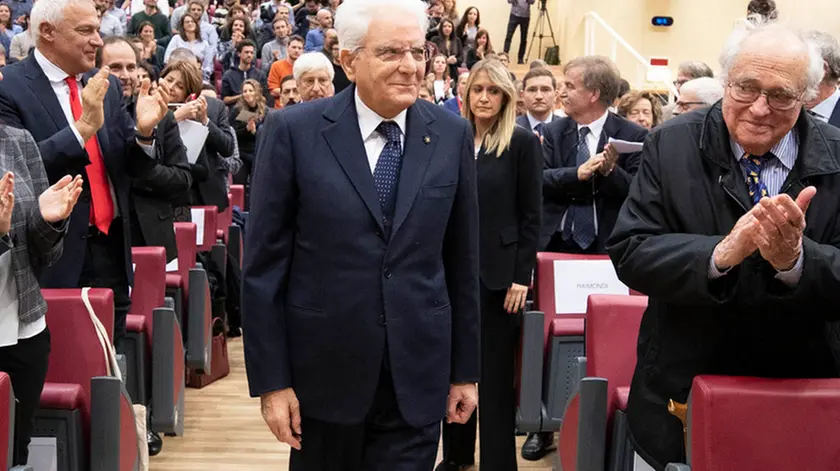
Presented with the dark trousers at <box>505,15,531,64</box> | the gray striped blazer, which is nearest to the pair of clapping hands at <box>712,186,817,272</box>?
the gray striped blazer

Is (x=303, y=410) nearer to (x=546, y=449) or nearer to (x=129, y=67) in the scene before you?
(x=546, y=449)

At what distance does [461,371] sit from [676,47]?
13790 mm

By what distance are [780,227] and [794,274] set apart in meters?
0.16

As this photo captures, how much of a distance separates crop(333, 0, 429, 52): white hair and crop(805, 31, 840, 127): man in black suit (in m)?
1.76

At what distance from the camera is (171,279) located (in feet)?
14.4

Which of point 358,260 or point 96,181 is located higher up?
point 358,260

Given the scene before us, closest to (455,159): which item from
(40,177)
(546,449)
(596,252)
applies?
(40,177)

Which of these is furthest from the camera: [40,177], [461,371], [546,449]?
[546,449]

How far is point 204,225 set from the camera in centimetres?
525

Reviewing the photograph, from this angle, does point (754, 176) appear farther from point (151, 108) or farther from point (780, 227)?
point (151, 108)

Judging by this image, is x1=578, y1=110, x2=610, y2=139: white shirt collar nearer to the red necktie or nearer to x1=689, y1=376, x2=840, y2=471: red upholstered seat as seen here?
the red necktie

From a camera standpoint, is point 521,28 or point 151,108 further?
point 521,28

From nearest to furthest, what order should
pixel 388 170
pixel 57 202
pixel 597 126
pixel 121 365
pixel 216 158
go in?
pixel 388 170
pixel 57 202
pixel 121 365
pixel 597 126
pixel 216 158

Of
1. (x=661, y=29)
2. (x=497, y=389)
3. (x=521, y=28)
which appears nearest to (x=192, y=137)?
(x=497, y=389)
